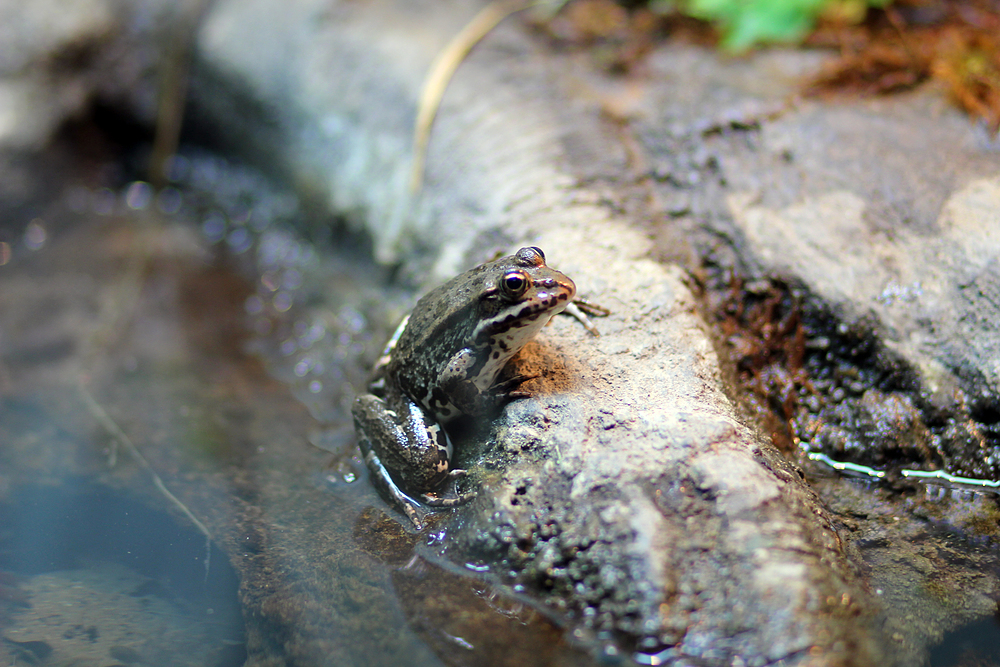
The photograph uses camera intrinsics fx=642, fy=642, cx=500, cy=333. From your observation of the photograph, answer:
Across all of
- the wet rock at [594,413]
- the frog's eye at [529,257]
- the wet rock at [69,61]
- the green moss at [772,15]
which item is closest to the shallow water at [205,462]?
the wet rock at [594,413]

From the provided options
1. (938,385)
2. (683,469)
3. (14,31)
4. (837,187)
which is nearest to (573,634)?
(683,469)

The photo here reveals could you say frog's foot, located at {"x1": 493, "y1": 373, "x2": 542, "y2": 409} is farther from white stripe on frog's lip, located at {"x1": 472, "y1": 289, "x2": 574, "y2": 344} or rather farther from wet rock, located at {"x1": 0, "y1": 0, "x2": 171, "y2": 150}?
wet rock, located at {"x1": 0, "y1": 0, "x2": 171, "y2": 150}

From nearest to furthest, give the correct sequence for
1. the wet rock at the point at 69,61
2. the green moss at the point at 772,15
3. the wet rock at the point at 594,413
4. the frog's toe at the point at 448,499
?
the wet rock at the point at 594,413, the frog's toe at the point at 448,499, the green moss at the point at 772,15, the wet rock at the point at 69,61

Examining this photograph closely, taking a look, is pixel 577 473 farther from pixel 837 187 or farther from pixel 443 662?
pixel 837 187

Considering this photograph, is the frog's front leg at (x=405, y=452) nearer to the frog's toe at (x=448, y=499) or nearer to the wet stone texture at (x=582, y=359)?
the frog's toe at (x=448, y=499)

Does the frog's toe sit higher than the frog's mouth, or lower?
lower

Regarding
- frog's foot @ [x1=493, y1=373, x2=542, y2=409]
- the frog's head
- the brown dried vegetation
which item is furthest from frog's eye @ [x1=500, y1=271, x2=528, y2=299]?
the brown dried vegetation

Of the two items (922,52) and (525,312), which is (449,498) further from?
(922,52)
